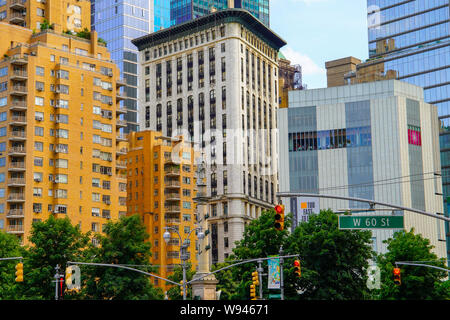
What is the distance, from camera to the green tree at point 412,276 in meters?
71.6

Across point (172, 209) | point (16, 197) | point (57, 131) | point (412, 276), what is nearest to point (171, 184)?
point (172, 209)

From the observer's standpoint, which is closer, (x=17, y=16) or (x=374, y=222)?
(x=374, y=222)

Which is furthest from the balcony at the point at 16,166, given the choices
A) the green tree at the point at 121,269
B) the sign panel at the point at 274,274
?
the sign panel at the point at 274,274

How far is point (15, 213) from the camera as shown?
112188mm

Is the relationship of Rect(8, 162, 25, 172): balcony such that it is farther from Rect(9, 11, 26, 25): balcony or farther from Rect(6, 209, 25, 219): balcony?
Rect(9, 11, 26, 25): balcony

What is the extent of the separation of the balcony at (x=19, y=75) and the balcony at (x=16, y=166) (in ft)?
43.7

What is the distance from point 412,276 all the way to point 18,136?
6854 centimetres

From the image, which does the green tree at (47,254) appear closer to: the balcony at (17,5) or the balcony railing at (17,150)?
the balcony railing at (17,150)

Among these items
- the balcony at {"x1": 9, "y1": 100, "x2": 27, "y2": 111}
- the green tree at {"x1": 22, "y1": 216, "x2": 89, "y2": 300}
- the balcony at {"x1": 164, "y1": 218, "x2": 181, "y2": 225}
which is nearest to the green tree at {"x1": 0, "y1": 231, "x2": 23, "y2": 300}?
the green tree at {"x1": 22, "y1": 216, "x2": 89, "y2": 300}

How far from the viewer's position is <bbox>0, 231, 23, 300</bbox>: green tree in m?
77.6

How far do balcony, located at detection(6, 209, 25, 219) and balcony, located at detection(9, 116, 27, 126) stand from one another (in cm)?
1355

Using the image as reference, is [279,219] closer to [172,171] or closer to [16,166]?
[16,166]

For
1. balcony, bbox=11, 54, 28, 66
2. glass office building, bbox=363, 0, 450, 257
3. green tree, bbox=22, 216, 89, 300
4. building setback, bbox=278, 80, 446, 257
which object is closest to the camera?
green tree, bbox=22, 216, 89, 300

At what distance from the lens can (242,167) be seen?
516 ft
